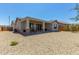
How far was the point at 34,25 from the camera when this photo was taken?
14.2 ft

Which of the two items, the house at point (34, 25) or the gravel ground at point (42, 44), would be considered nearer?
the gravel ground at point (42, 44)

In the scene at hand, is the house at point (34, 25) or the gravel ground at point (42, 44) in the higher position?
the house at point (34, 25)

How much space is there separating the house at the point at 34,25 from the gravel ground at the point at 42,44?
12 cm

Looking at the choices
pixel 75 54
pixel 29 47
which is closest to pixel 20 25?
pixel 29 47

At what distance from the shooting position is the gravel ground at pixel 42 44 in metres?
4.21

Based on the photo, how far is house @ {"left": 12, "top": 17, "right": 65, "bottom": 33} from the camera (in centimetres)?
431

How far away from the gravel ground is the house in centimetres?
12

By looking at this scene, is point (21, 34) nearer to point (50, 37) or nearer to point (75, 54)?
point (50, 37)

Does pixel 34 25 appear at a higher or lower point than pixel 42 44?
higher

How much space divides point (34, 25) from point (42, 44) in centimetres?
43

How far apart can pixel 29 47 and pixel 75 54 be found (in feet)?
3.07

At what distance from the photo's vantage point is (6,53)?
4.20 meters

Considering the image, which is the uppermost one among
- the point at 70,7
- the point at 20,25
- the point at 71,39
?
the point at 70,7

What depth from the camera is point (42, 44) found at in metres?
4.30
